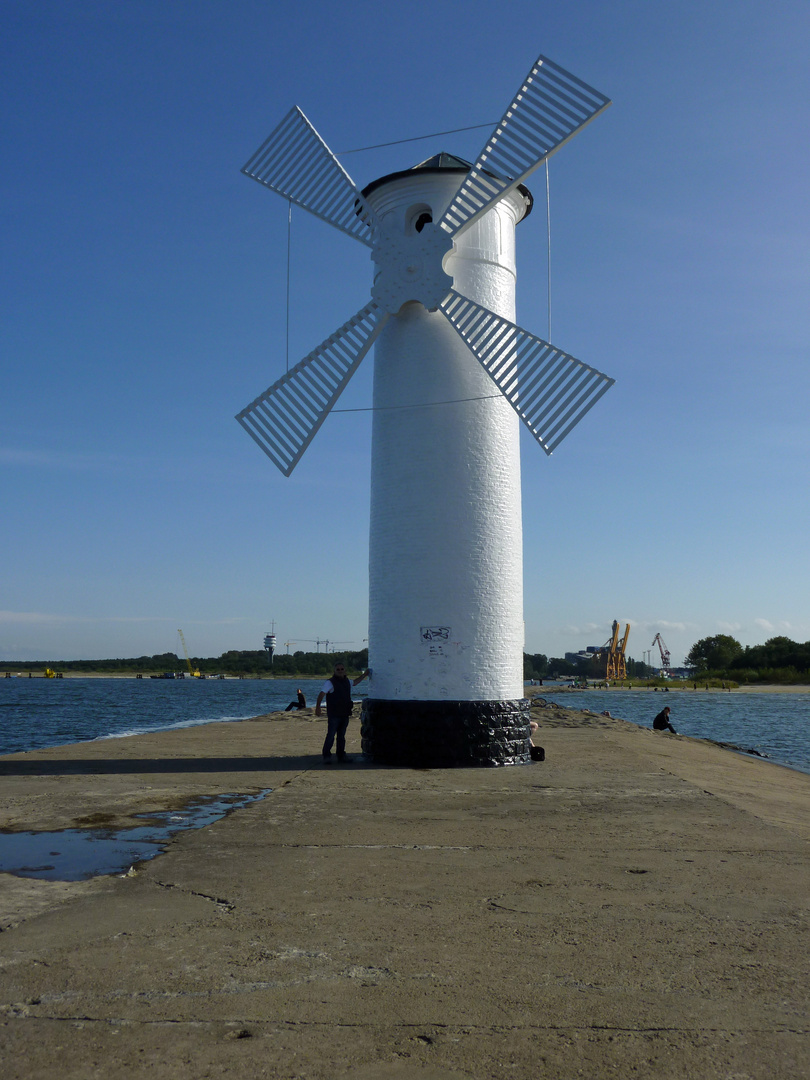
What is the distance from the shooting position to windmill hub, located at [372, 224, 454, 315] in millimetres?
11570

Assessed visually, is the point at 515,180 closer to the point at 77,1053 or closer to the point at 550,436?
the point at 550,436

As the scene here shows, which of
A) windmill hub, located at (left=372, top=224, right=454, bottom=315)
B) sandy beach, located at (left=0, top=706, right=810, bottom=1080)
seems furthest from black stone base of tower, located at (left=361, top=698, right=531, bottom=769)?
windmill hub, located at (left=372, top=224, right=454, bottom=315)

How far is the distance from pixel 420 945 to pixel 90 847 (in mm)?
3168

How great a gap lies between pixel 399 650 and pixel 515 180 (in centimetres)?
672

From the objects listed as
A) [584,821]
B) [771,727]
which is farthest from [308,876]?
[771,727]

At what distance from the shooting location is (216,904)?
474 centimetres

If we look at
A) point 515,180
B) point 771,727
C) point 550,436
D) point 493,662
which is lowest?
point 771,727

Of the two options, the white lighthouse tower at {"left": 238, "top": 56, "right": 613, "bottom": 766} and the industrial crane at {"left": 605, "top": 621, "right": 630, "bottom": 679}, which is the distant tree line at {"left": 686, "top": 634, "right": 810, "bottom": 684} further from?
the white lighthouse tower at {"left": 238, "top": 56, "right": 613, "bottom": 766}

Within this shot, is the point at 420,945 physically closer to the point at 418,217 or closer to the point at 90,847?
the point at 90,847

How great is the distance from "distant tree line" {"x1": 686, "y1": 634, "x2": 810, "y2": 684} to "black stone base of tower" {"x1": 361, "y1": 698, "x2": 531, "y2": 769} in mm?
93178

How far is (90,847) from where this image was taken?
242 inches

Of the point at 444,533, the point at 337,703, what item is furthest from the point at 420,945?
the point at 444,533

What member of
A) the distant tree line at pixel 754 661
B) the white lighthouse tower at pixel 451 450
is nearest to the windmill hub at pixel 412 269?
the white lighthouse tower at pixel 451 450

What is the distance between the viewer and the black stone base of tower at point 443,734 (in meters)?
10.9
